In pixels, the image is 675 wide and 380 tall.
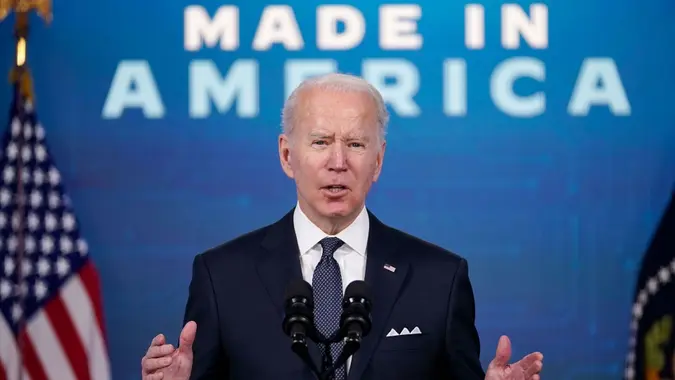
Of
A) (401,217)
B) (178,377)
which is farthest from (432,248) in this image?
(401,217)

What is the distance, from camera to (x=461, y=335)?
2477 mm

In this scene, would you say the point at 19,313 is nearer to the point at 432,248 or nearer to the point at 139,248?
the point at 139,248

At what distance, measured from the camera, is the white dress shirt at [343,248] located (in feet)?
8.32

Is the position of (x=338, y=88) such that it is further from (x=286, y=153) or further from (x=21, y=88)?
(x=21, y=88)

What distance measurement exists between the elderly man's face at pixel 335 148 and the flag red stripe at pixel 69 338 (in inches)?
117

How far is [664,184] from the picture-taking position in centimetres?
519

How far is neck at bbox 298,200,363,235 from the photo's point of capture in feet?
8.30

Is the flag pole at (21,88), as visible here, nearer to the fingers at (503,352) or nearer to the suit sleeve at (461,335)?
the suit sleeve at (461,335)

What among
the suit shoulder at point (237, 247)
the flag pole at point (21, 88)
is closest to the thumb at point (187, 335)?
the suit shoulder at point (237, 247)

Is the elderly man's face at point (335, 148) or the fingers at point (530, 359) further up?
the elderly man's face at point (335, 148)

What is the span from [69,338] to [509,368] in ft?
11.1

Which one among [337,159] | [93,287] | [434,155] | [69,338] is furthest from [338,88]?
[69,338]

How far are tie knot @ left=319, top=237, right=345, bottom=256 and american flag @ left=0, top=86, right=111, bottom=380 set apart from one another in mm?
2901

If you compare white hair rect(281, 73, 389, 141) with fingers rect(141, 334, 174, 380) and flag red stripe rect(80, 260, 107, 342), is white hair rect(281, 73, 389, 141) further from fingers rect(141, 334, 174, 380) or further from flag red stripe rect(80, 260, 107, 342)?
flag red stripe rect(80, 260, 107, 342)
